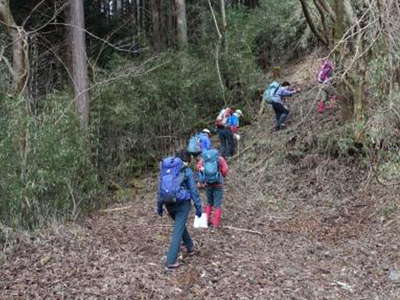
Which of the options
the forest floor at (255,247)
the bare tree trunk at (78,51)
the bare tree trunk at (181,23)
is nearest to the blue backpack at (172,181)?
the forest floor at (255,247)

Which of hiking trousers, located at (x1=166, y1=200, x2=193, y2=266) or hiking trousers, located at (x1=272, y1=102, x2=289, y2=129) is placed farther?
hiking trousers, located at (x1=272, y1=102, x2=289, y2=129)

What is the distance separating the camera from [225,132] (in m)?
13.4

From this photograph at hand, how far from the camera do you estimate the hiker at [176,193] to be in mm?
6520

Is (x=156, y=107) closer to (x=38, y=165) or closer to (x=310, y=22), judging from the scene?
(x=310, y=22)

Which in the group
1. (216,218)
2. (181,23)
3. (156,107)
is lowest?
(216,218)

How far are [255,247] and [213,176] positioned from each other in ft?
4.39

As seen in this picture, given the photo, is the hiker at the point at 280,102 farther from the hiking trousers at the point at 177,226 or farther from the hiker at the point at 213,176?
the hiking trousers at the point at 177,226

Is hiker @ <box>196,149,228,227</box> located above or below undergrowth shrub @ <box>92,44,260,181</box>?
below

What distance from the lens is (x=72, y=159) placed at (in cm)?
938

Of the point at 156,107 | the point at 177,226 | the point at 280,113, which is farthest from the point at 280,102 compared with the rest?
the point at 177,226

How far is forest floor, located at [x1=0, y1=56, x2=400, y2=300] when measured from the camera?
6.26 metres

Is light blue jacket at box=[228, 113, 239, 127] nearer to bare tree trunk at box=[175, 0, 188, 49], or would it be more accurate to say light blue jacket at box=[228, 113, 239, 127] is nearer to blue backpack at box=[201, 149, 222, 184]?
bare tree trunk at box=[175, 0, 188, 49]

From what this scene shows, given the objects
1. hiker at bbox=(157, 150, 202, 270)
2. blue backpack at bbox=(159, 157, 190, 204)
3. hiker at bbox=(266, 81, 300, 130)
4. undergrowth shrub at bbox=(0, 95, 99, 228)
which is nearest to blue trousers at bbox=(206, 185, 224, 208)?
hiker at bbox=(157, 150, 202, 270)

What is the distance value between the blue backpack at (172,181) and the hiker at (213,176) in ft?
6.07
